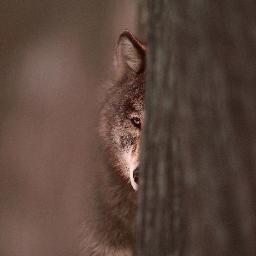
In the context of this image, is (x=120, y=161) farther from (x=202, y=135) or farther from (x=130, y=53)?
(x=202, y=135)

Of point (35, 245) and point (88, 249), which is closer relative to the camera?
point (88, 249)

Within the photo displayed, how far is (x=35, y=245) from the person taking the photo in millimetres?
2244

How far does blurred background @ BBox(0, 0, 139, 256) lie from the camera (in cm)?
223

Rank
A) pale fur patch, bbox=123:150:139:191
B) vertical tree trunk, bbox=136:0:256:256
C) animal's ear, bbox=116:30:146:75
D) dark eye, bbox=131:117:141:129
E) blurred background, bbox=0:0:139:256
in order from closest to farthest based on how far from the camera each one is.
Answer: vertical tree trunk, bbox=136:0:256:256 < pale fur patch, bbox=123:150:139:191 < dark eye, bbox=131:117:141:129 < animal's ear, bbox=116:30:146:75 < blurred background, bbox=0:0:139:256

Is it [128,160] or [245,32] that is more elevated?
[245,32]

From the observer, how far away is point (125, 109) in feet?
6.06

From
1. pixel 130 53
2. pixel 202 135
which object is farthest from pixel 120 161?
pixel 202 135

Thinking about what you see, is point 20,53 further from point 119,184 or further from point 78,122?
point 119,184

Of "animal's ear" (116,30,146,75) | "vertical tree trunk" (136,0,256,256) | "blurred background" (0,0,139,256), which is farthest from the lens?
"blurred background" (0,0,139,256)

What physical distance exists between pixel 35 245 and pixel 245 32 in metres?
1.93

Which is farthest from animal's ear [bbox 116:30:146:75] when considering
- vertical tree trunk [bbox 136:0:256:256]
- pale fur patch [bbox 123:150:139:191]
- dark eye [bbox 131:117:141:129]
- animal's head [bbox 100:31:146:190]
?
vertical tree trunk [bbox 136:0:256:256]

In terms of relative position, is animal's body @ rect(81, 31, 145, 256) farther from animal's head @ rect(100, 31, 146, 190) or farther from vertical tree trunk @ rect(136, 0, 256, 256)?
vertical tree trunk @ rect(136, 0, 256, 256)

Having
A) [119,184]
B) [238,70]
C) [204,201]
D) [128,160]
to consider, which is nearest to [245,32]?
[238,70]

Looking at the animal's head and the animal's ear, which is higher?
the animal's ear
